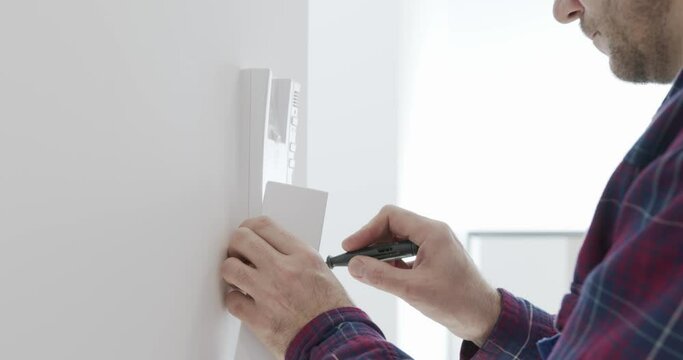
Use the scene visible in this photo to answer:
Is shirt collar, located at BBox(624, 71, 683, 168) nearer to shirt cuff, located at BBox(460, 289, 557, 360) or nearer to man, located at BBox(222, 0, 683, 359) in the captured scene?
man, located at BBox(222, 0, 683, 359)

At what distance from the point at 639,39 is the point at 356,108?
50.9 inches

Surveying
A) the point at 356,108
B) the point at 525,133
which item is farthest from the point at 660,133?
the point at 525,133

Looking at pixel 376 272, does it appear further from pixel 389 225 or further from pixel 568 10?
pixel 568 10

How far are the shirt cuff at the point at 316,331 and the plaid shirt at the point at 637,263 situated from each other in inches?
8.9

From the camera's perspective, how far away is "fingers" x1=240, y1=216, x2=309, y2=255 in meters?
0.76

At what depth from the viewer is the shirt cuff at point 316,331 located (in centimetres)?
74

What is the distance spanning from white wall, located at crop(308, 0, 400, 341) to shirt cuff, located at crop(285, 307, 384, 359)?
1198 mm

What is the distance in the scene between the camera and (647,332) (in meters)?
0.48

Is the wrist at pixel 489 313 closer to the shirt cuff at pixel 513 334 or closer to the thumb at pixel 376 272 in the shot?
the shirt cuff at pixel 513 334

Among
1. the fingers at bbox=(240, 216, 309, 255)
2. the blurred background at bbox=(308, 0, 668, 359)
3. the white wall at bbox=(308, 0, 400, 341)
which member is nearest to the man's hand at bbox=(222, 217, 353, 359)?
the fingers at bbox=(240, 216, 309, 255)

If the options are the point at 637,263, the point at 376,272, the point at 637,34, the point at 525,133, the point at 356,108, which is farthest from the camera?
the point at 525,133

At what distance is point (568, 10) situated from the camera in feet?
2.77

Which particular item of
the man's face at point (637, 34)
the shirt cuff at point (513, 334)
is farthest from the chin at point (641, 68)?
the shirt cuff at point (513, 334)

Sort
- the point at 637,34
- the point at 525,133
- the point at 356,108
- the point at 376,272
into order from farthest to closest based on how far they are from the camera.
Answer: the point at 525,133 < the point at 356,108 < the point at 376,272 < the point at 637,34
